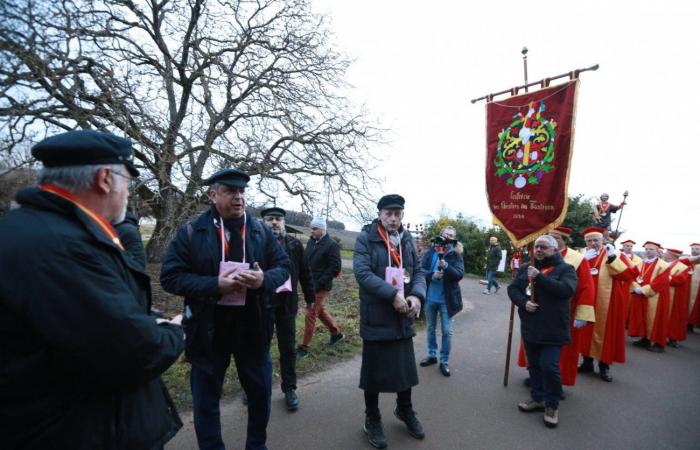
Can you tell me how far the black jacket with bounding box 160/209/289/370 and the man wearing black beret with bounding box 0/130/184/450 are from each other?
84cm

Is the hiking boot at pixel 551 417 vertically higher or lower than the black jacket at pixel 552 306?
lower

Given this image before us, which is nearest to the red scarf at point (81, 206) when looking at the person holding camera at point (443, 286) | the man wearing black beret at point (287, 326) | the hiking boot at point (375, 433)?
the man wearing black beret at point (287, 326)

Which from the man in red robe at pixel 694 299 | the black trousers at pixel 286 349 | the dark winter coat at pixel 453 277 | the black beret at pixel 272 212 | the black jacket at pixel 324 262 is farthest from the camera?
the man in red robe at pixel 694 299

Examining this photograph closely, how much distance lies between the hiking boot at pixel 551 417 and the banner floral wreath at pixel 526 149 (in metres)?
2.67

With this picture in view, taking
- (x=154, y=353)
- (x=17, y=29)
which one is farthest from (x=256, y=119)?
(x=154, y=353)

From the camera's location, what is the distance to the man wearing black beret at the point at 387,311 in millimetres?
3004

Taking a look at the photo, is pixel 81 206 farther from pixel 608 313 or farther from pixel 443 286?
pixel 608 313

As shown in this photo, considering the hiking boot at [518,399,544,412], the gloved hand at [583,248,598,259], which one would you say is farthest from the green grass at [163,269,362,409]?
the gloved hand at [583,248,598,259]

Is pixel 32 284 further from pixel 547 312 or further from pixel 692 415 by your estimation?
pixel 692 415

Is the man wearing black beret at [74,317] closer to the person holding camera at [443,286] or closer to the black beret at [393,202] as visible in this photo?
the black beret at [393,202]

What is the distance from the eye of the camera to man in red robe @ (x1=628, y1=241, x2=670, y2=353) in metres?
6.76

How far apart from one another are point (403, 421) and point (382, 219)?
196cm

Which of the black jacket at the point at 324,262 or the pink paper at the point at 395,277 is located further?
the black jacket at the point at 324,262

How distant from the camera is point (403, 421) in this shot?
11.0 ft
